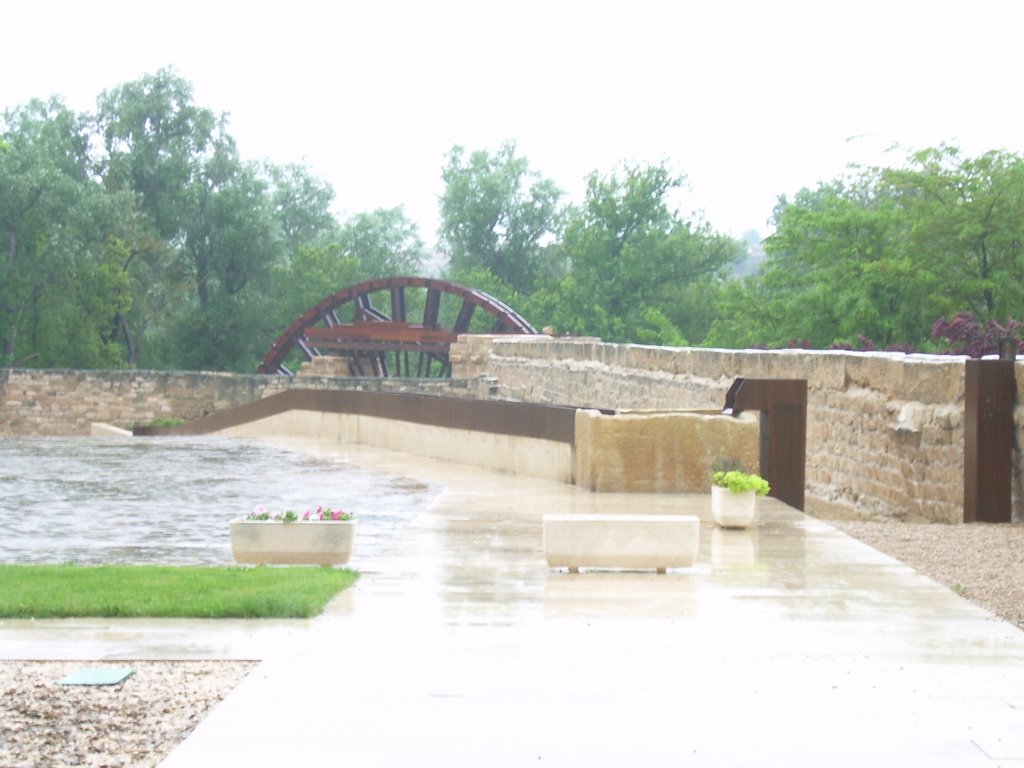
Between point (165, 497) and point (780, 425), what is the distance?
20.5 feet

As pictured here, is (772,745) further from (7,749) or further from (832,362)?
(832,362)

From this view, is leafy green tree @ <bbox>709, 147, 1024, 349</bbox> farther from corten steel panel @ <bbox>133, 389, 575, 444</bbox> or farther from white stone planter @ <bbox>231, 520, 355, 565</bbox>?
white stone planter @ <bbox>231, 520, 355, 565</bbox>

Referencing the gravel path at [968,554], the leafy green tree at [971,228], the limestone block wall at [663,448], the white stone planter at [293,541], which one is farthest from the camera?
the leafy green tree at [971,228]

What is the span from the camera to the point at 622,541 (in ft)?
27.4

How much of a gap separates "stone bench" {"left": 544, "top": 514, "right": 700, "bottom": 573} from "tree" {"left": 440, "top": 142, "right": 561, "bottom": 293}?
6228 cm

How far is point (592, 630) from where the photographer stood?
6668 mm

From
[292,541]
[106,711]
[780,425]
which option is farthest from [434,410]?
[106,711]

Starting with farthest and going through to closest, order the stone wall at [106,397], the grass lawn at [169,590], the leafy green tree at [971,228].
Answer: the stone wall at [106,397] → the leafy green tree at [971,228] → the grass lawn at [169,590]

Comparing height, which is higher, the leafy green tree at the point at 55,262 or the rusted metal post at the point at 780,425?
the leafy green tree at the point at 55,262

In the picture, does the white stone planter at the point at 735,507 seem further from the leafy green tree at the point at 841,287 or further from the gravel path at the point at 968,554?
the leafy green tree at the point at 841,287

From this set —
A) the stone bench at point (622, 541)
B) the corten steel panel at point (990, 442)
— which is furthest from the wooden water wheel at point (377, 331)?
the stone bench at point (622, 541)

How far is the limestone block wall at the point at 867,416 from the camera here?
1193 cm

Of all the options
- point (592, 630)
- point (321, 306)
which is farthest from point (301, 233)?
point (592, 630)

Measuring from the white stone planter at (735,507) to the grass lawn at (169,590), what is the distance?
9.92 feet
